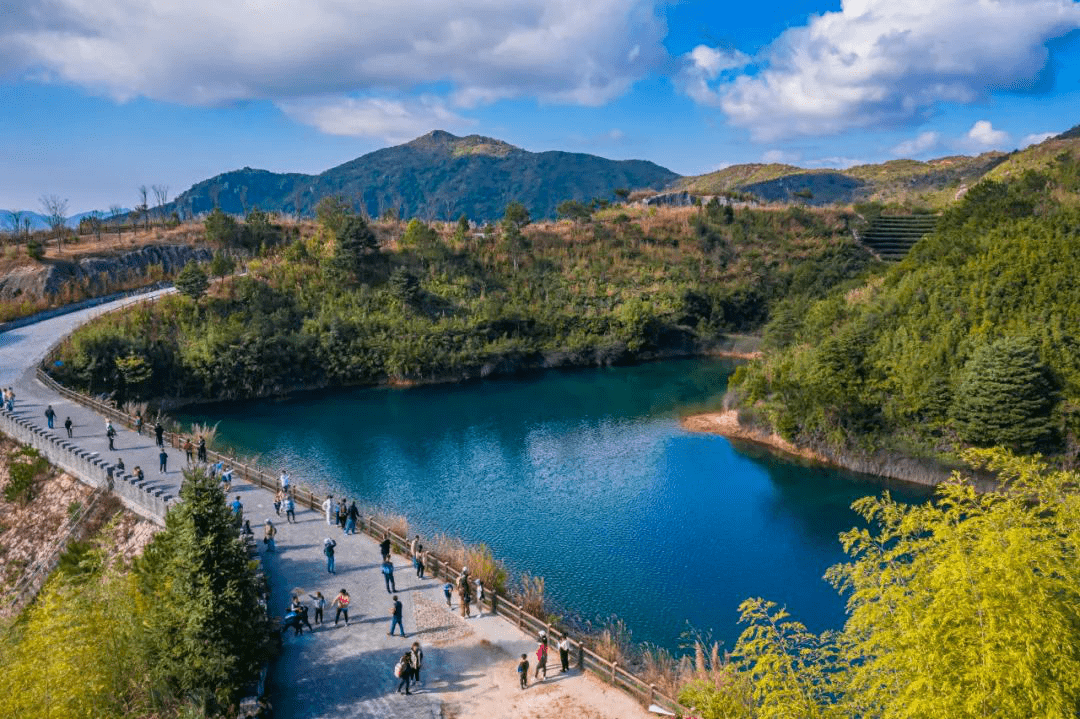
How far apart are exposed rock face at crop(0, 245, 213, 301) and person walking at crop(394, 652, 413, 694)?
193 ft

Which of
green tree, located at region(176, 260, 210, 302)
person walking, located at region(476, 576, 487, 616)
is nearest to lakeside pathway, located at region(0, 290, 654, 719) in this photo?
person walking, located at region(476, 576, 487, 616)

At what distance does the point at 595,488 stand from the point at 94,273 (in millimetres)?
55039

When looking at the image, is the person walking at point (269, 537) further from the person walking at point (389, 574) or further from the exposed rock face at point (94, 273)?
the exposed rock face at point (94, 273)

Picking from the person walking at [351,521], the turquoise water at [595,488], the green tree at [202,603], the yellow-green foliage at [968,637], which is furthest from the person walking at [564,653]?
the person walking at [351,521]

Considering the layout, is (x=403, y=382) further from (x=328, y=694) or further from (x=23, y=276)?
(x=328, y=694)

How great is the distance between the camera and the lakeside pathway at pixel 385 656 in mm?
16453

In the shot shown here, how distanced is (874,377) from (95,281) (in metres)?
67.1

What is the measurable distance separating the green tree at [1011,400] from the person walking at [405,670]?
32716 mm

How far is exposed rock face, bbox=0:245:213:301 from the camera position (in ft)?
193

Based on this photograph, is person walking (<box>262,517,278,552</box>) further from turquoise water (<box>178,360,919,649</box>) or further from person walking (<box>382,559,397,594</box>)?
turquoise water (<box>178,360,919,649</box>)

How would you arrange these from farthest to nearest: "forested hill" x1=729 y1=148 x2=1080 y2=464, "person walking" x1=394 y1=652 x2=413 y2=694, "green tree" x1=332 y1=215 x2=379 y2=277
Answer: "green tree" x1=332 y1=215 x2=379 y2=277 → "forested hill" x1=729 y1=148 x2=1080 y2=464 → "person walking" x1=394 y1=652 x2=413 y2=694

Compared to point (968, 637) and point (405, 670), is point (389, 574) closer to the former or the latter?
point (405, 670)

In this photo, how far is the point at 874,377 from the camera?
41.1 meters

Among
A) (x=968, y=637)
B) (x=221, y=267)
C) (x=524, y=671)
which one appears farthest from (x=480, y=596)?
(x=221, y=267)
